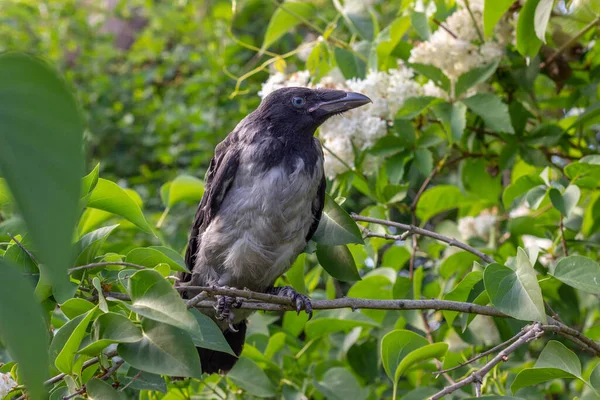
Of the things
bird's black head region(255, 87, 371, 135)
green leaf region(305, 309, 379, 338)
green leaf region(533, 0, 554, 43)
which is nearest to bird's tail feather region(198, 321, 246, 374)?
green leaf region(305, 309, 379, 338)

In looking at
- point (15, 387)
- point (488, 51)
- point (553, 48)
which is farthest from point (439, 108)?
point (15, 387)

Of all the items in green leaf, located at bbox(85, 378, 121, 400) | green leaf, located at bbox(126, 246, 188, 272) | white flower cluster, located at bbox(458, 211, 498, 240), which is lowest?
white flower cluster, located at bbox(458, 211, 498, 240)

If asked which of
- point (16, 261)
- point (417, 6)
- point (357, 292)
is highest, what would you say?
point (417, 6)

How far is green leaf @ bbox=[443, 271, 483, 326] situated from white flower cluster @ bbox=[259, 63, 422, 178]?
79 cm

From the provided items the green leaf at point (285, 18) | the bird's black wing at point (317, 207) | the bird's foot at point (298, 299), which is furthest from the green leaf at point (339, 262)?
the green leaf at point (285, 18)

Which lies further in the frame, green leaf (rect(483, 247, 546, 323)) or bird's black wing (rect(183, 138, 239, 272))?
bird's black wing (rect(183, 138, 239, 272))

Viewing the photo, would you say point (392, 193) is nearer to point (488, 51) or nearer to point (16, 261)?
point (488, 51)

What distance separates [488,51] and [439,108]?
346mm

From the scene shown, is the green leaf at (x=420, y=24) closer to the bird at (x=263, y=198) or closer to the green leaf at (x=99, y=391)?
the bird at (x=263, y=198)

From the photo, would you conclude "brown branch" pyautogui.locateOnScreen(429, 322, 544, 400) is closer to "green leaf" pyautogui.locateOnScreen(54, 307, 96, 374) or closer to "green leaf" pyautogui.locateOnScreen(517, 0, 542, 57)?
"green leaf" pyautogui.locateOnScreen(54, 307, 96, 374)

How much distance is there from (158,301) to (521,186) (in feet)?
5.12

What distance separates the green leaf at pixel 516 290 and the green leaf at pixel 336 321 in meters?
0.71

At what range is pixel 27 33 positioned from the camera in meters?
5.96

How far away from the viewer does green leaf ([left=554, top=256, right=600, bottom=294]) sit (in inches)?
73.5
